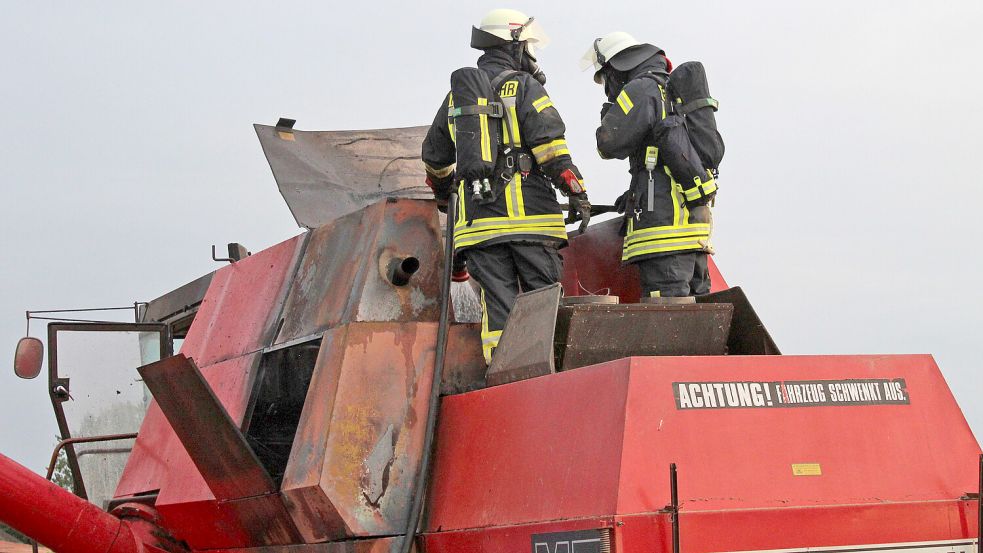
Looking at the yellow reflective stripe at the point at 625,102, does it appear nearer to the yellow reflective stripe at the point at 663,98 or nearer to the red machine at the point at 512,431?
the yellow reflective stripe at the point at 663,98

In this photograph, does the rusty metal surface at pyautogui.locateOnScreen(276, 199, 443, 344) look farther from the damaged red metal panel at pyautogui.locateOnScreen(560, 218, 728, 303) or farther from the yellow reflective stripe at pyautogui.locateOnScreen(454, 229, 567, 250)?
the damaged red metal panel at pyautogui.locateOnScreen(560, 218, 728, 303)

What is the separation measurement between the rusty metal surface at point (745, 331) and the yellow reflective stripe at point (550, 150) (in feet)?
2.90

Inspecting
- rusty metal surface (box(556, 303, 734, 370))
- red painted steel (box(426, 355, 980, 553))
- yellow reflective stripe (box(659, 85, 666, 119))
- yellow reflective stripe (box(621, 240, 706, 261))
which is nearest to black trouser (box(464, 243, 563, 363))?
yellow reflective stripe (box(621, 240, 706, 261))

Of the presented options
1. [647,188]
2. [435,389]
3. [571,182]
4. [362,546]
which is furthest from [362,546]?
[647,188]

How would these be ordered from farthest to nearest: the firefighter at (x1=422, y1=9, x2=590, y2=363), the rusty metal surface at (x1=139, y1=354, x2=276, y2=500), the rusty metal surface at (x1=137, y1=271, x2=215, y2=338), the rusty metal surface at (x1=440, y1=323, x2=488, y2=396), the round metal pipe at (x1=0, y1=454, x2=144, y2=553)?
1. the rusty metal surface at (x1=137, y1=271, x2=215, y2=338)
2. the firefighter at (x1=422, y1=9, x2=590, y2=363)
3. the rusty metal surface at (x1=440, y1=323, x2=488, y2=396)
4. the rusty metal surface at (x1=139, y1=354, x2=276, y2=500)
5. the round metal pipe at (x1=0, y1=454, x2=144, y2=553)

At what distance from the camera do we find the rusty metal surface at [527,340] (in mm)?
4387

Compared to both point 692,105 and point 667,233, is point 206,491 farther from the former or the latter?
point 692,105

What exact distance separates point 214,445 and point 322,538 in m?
0.60

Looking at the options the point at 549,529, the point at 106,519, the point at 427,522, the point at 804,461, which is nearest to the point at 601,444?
the point at 549,529

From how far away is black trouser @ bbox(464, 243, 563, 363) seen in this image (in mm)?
5016

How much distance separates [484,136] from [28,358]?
2.70 m

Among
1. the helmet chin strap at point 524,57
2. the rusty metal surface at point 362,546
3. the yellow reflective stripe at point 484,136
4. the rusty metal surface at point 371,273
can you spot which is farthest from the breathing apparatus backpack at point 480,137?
the rusty metal surface at point 362,546

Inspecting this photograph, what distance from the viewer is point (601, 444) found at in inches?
151

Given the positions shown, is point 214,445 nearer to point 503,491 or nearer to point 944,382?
point 503,491
